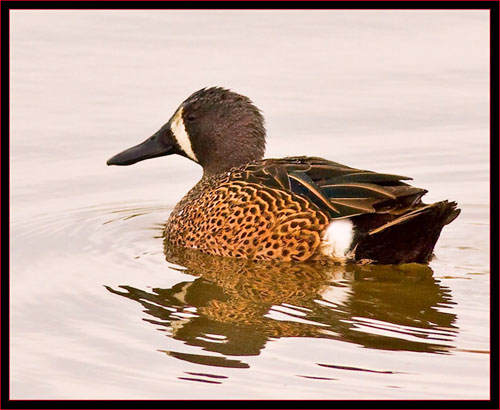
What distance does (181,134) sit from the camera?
11.2 m

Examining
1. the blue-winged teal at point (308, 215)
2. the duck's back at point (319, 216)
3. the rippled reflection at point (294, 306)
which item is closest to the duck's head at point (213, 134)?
the blue-winged teal at point (308, 215)

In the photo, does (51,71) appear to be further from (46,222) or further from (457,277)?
(457,277)

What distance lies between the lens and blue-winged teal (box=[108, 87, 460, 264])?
959 centimetres

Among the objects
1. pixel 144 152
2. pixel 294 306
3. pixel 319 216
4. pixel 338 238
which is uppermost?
pixel 144 152

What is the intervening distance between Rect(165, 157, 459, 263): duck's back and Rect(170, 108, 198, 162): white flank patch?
3.26 ft

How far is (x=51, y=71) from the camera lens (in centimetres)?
1357

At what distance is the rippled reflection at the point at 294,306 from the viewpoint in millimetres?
8312

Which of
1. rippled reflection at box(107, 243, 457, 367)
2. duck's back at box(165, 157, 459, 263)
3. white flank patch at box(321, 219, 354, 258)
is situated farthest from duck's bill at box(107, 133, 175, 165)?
white flank patch at box(321, 219, 354, 258)

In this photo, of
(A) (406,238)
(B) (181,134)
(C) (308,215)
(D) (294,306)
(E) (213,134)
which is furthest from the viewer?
(B) (181,134)

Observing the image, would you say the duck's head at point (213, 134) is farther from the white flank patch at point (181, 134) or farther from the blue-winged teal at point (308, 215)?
the blue-winged teal at point (308, 215)

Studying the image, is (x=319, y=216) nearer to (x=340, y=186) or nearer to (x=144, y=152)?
(x=340, y=186)

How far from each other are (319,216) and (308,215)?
8 centimetres

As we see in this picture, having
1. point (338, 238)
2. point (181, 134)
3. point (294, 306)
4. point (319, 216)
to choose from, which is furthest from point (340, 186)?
point (181, 134)

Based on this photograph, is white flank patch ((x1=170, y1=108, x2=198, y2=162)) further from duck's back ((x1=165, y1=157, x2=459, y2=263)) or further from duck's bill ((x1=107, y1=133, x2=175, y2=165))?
duck's back ((x1=165, y1=157, x2=459, y2=263))
